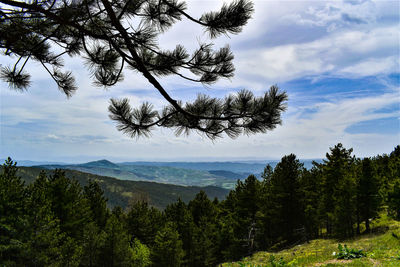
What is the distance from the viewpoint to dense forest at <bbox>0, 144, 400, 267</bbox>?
1877cm

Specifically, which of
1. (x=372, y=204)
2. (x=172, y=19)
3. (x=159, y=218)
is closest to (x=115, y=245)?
(x=159, y=218)

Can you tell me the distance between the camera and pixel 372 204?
94.3 feet

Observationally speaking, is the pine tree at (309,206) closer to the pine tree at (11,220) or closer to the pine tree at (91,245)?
the pine tree at (91,245)

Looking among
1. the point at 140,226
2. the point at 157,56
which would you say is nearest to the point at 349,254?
the point at 157,56

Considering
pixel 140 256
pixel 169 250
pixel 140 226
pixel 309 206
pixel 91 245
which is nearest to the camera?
pixel 91 245

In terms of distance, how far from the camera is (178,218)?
39.0 m

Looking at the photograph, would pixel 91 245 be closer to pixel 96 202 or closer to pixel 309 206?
pixel 96 202

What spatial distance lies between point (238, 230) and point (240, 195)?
5.40 meters

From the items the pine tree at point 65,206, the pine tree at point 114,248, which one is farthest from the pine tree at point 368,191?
the pine tree at point 65,206

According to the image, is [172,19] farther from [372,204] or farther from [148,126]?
[372,204]

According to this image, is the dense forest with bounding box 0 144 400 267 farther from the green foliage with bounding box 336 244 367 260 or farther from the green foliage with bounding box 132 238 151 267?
the green foliage with bounding box 336 244 367 260

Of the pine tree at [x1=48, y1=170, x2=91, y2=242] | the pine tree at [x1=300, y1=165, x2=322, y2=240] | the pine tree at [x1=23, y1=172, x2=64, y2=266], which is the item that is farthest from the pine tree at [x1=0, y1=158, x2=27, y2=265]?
the pine tree at [x1=300, y1=165, x2=322, y2=240]

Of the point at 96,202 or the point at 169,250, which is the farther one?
the point at 96,202

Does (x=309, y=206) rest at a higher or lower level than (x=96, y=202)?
higher
